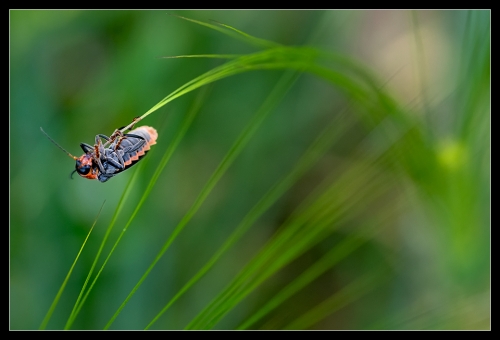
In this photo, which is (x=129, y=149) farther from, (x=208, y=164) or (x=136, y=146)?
(x=208, y=164)

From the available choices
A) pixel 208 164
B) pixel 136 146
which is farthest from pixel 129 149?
pixel 208 164

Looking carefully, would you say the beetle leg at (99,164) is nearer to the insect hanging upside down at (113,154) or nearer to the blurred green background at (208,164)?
the insect hanging upside down at (113,154)

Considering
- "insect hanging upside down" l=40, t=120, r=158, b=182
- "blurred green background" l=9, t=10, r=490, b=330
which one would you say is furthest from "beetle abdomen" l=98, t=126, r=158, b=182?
"blurred green background" l=9, t=10, r=490, b=330

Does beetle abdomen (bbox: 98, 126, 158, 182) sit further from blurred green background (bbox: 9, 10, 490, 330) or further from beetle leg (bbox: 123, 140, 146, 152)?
blurred green background (bbox: 9, 10, 490, 330)

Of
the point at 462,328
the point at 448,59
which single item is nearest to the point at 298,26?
the point at 448,59

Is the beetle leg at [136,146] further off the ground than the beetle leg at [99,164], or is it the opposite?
the beetle leg at [136,146]

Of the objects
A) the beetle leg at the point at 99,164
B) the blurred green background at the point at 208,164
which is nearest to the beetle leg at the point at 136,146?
the beetle leg at the point at 99,164

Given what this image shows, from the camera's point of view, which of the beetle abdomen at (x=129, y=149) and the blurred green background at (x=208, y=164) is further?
the blurred green background at (x=208, y=164)
